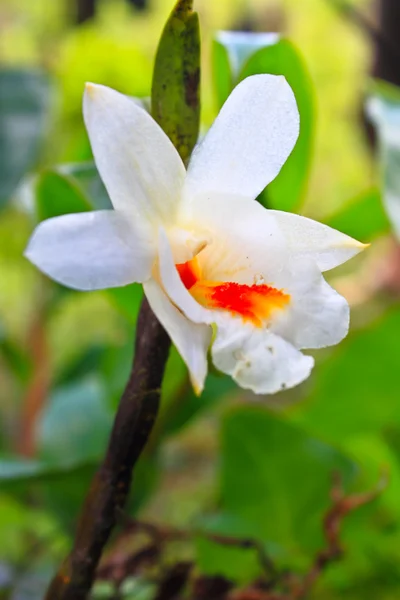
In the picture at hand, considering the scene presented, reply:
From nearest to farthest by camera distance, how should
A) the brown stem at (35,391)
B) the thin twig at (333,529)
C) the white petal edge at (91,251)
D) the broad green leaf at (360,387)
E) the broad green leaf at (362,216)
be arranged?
the white petal edge at (91,251)
the thin twig at (333,529)
the broad green leaf at (362,216)
the broad green leaf at (360,387)
the brown stem at (35,391)

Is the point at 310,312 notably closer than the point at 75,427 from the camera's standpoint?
Yes

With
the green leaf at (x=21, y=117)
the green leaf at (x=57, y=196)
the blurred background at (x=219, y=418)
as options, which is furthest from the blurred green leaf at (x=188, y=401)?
the green leaf at (x=21, y=117)

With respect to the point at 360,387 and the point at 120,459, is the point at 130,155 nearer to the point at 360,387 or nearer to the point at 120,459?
the point at 120,459

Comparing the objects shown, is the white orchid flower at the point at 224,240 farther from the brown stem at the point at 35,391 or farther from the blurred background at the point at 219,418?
the brown stem at the point at 35,391

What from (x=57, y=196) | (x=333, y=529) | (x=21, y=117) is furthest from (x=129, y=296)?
(x=21, y=117)

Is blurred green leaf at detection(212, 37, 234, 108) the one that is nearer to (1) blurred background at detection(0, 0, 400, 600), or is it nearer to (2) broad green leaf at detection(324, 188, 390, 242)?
(1) blurred background at detection(0, 0, 400, 600)

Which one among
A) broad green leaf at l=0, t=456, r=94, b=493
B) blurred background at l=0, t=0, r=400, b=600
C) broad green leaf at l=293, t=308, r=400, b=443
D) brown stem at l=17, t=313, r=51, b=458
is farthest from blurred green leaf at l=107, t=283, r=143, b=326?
brown stem at l=17, t=313, r=51, b=458

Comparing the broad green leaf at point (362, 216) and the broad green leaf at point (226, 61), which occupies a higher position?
the broad green leaf at point (226, 61)
